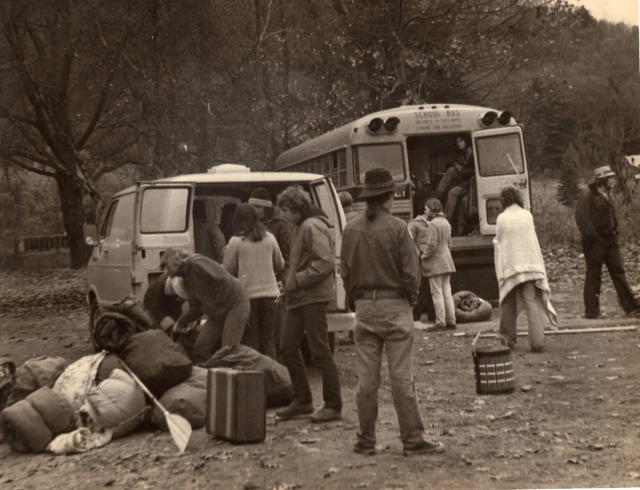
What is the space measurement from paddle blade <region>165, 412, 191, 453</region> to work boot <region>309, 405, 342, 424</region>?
89 centimetres

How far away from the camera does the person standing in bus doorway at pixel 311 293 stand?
6.38 meters

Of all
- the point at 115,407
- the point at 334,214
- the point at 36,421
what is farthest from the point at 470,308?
the point at 36,421

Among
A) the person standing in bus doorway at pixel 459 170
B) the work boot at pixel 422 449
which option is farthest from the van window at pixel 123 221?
the person standing in bus doorway at pixel 459 170

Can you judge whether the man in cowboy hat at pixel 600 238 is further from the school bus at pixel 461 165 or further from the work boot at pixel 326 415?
the work boot at pixel 326 415

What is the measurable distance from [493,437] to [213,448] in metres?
1.69

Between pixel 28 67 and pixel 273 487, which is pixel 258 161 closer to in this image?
pixel 28 67

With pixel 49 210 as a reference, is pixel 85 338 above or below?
below

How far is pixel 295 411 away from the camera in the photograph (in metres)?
6.66

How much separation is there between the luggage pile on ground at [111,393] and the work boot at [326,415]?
353 mm

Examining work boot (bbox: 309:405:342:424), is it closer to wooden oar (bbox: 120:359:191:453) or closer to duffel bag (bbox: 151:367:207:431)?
duffel bag (bbox: 151:367:207:431)

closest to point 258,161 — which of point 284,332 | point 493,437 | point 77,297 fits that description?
point 77,297

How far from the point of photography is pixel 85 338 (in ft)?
34.3

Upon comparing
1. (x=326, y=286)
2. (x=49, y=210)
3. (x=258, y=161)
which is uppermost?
(x=258, y=161)

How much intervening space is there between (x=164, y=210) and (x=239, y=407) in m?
2.67
